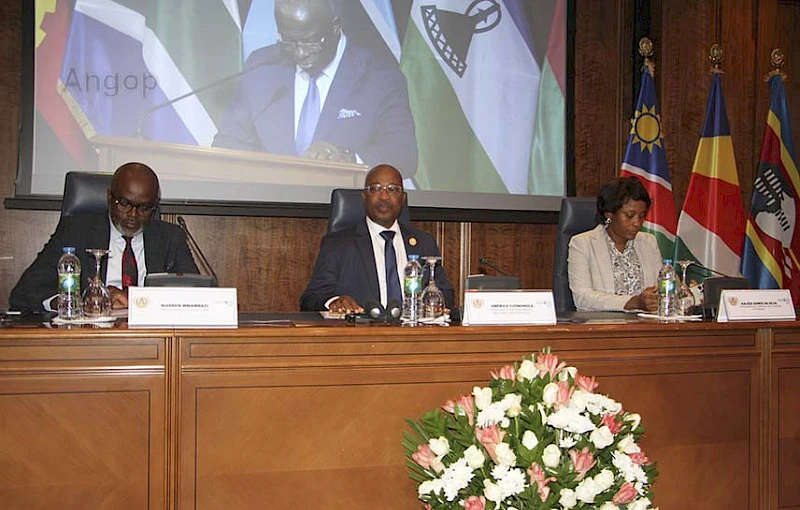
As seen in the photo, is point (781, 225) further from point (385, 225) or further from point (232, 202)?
point (232, 202)

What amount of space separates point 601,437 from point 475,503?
20 centimetres

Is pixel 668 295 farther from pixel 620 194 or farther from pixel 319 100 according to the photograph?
pixel 319 100

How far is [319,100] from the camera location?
398 centimetres

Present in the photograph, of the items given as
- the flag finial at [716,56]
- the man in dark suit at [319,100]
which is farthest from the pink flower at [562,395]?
the flag finial at [716,56]

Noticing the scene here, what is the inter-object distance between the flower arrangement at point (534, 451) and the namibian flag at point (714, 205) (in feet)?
10.8

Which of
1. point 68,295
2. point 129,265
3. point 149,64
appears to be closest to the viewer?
point 68,295

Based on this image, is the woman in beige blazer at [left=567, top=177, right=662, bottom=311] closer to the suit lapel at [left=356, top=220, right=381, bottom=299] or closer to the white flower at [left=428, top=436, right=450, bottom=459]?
the suit lapel at [left=356, top=220, right=381, bottom=299]

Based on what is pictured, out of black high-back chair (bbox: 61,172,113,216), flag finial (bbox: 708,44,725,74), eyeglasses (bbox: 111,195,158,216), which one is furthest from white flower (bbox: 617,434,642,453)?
flag finial (bbox: 708,44,725,74)

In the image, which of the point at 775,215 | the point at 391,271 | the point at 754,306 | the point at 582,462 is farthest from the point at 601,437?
the point at 775,215

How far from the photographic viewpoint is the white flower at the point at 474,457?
43.5 inches

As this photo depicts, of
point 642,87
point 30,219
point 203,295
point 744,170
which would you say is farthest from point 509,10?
point 203,295

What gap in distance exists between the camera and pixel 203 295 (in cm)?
190

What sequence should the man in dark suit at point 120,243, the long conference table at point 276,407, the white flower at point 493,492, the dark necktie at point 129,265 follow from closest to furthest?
1. the white flower at point 493,492
2. the long conference table at point 276,407
3. the man in dark suit at point 120,243
4. the dark necktie at point 129,265

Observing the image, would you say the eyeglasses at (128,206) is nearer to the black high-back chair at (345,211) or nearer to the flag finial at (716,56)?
the black high-back chair at (345,211)
